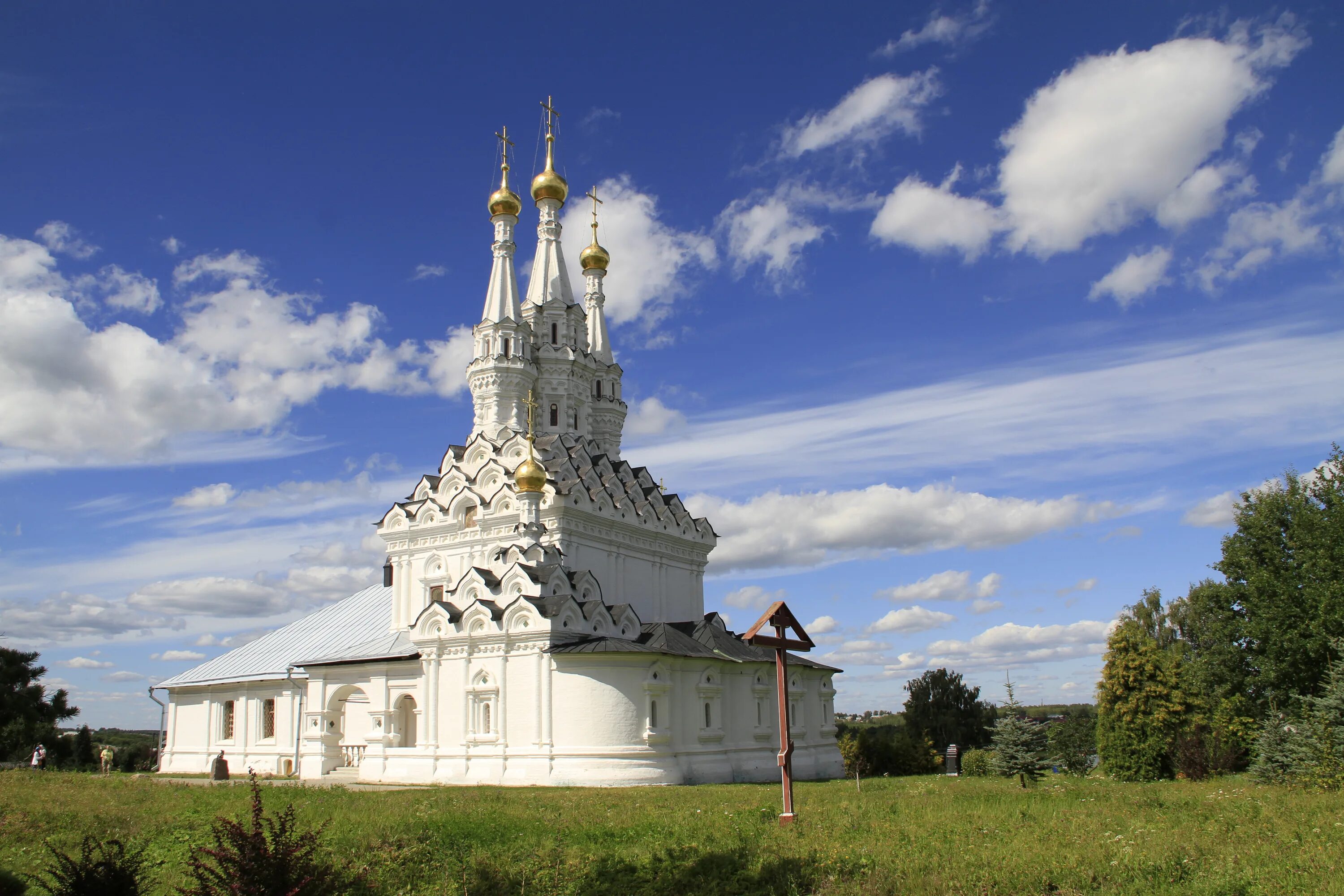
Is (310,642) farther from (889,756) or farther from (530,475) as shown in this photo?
(889,756)

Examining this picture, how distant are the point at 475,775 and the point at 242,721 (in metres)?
12.3

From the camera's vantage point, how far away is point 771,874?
369 inches

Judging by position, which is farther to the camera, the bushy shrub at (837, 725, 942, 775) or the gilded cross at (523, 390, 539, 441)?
the bushy shrub at (837, 725, 942, 775)

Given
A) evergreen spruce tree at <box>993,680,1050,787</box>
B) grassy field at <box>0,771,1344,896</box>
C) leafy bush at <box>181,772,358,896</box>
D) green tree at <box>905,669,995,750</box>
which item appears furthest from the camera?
green tree at <box>905,669,995,750</box>

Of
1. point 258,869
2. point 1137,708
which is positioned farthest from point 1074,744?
point 258,869

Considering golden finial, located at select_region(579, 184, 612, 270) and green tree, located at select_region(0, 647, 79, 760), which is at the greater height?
golden finial, located at select_region(579, 184, 612, 270)

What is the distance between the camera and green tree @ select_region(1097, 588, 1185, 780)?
73.2ft

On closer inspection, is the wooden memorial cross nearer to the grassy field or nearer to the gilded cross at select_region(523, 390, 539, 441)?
the grassy field

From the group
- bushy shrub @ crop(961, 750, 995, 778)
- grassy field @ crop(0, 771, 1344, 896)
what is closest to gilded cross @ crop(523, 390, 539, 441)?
grassy field @ crop(0, 771, 1344, 896)

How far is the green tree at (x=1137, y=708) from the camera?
22.3 metres

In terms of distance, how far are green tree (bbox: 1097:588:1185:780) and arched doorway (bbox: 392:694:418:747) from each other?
19.1m

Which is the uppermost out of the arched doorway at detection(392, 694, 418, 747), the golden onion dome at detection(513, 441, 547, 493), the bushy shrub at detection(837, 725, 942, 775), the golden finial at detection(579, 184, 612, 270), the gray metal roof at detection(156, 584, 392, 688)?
the golden finial at detection(579, 184, 612, 270)

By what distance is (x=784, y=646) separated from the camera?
1266 cm

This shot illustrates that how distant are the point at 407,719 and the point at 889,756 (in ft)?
52.8
